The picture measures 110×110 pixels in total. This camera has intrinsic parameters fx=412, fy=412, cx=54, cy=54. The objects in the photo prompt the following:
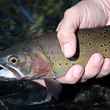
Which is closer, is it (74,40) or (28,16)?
(74,40)

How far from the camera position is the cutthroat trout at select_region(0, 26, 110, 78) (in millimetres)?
2332

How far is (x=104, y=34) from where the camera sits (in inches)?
98.6

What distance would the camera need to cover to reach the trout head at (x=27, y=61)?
232 cm

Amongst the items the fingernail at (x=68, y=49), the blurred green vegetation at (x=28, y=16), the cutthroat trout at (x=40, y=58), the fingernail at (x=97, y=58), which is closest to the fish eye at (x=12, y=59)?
the cutthroat trout at (x=40, y=58)

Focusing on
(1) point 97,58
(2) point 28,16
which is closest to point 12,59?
(1) point 97,58

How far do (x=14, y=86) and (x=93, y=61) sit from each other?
3.66 feet

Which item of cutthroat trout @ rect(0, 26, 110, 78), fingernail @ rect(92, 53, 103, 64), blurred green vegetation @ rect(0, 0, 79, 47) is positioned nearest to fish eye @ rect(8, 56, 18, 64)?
cutthroat trout @ rect(0, 26, 110, 78)

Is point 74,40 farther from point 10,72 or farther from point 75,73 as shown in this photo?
point 10,72

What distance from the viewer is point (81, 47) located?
2424 mm

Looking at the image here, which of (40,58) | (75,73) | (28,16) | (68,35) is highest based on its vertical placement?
(28,16)

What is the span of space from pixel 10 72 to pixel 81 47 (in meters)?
0.45

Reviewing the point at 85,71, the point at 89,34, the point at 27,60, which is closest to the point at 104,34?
the point at 89,34

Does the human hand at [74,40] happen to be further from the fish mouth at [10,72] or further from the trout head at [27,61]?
the fish mouth at [10,72]

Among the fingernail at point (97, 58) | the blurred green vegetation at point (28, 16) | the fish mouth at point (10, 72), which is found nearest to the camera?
the fish mouth at point (10, 72)
